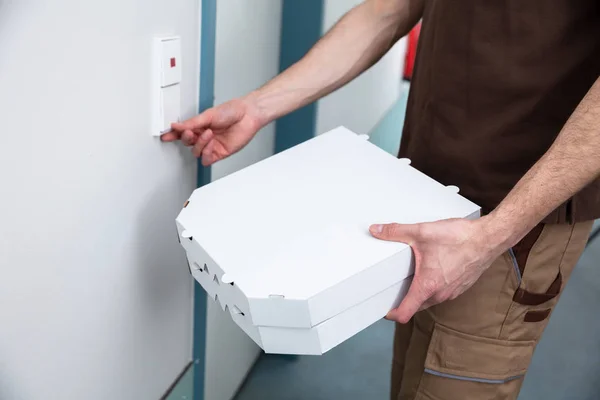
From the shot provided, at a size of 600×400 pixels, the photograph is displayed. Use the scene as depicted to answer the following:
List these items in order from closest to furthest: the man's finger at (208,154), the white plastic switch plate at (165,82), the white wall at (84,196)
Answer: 1. the white wall at (84,196)
2. the white plastic switch plate at (165,82)
3. the man's finger at (208,154)

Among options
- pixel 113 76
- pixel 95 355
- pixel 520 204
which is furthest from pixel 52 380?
pixel 520 204

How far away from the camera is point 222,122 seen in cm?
83

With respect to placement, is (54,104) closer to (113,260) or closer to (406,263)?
(113,260)

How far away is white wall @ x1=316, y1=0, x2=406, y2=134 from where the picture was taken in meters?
1.32

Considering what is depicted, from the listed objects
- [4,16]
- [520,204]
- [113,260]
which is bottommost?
[113,260]

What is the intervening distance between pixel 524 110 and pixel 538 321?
0.98ft

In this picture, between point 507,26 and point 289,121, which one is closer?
point 507,26

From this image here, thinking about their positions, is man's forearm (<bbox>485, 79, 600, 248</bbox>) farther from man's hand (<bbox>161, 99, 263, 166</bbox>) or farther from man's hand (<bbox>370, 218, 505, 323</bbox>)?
man's hand (<bbox>161, 99, 263, 166</bbox>)

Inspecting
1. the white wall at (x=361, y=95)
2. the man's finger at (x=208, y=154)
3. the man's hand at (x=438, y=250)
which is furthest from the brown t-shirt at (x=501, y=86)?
the white wall at (x=361, y=95)

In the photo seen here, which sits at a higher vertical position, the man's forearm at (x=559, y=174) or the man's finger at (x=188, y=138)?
the man's forearm at (x=559, y=174)

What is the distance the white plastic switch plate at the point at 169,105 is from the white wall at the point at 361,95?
515 millimetres

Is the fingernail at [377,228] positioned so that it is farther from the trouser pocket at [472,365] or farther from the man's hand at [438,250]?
the trouser pocket at [472,365]

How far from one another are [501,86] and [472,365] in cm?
39

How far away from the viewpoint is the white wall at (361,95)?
1.32 metres
